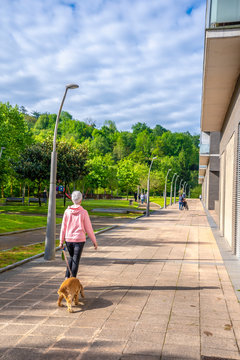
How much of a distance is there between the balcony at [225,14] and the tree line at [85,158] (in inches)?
949

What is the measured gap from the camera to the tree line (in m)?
33.5

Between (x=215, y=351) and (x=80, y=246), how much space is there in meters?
2.65

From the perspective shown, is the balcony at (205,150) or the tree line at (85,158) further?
the balcony at (205,150)

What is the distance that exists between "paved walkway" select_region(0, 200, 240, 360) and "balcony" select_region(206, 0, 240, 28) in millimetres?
6048

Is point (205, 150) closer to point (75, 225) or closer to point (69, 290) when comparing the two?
point (75, 225)

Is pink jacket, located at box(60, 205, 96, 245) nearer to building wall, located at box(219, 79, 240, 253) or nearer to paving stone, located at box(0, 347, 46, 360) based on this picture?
paving stone, located at box(0, 347, 46, 360)

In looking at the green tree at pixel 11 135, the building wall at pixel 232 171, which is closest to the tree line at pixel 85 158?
the green tree at pixel 11 135

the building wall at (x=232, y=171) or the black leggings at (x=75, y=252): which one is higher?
the building wall at (x=232, y=171)

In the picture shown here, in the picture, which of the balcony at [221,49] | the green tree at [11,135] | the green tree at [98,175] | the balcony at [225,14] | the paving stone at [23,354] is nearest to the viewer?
the paving stone at [23,354]

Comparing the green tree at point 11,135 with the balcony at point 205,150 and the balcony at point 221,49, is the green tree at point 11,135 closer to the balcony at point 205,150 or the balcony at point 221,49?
the balcony at point 205,150

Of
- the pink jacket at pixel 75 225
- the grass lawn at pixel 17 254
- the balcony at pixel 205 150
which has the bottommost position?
the grass lawn at pixel 17 254

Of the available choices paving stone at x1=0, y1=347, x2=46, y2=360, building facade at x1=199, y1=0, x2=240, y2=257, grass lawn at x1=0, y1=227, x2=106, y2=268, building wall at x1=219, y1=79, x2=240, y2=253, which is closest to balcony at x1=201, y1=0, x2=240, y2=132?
building facade at x1=199, y1=0, x2=240, y2=257

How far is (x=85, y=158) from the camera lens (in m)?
35.8

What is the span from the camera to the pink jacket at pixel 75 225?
566 cm
